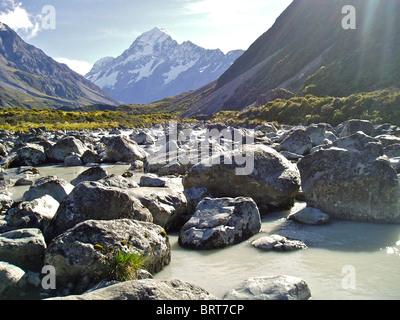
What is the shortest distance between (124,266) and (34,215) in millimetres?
3133

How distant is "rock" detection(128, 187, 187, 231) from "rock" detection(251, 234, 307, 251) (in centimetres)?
235

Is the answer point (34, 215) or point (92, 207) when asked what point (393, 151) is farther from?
point (34, 215)

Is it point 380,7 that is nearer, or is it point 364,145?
point 364,145

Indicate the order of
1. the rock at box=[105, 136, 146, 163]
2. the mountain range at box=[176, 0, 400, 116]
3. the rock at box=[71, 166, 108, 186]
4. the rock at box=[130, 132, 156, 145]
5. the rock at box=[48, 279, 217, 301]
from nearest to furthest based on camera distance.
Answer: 1. the rock at box=[48, 279, 217, 301]
2. the rock at box=[71, 166, 108, 186]
3. the rock at box=[105, 136, 146, 163]
4. the rock at box=[130, 132, 156, 145]
5. the mountain range at box=[176, 0, 400, 116]

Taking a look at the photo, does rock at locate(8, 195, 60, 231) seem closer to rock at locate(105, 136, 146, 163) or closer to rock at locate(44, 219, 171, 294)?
rock at locate(44, 219, 171, 294)

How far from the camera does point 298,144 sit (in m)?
17.5

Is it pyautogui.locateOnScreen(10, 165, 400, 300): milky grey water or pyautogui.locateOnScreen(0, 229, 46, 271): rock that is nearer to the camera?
pyautogui.locateOnScreen(10, 165, 400, 300): milky grey water

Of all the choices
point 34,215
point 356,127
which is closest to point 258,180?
point 34,215

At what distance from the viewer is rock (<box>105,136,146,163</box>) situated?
18.8 meters

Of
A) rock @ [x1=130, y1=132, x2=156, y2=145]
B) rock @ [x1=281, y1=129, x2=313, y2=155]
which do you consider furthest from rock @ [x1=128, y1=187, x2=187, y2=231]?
rock @ [x1=130, y1=132, x2=156, y2=145]
